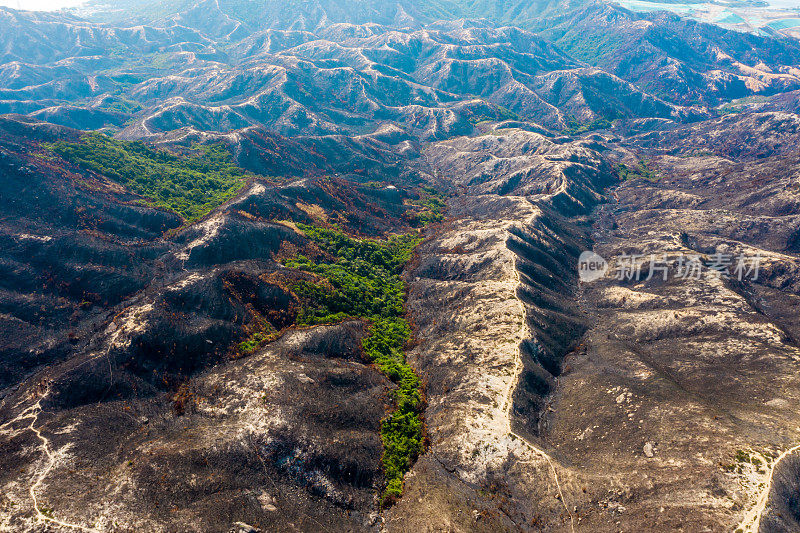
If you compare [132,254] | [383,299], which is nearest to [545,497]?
[383,299]

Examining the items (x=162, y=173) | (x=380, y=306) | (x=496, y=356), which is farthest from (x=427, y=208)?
(x=162, y=173)

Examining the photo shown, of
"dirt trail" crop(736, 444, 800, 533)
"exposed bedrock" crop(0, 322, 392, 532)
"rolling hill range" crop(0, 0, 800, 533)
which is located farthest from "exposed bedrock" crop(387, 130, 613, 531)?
"dirt trail" crop(736, 444, 800, 533)

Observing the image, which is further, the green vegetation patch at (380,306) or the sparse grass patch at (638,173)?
the sparse grass patch at (638,173)

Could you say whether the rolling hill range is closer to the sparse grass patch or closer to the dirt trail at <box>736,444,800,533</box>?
the dirt trail at <box>736,444,800,533</box>

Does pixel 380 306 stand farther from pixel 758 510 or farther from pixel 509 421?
pixel 758 510

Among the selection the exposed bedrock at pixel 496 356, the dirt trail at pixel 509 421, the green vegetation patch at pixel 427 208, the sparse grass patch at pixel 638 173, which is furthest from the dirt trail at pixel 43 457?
the sparse grass patch at pixel 638 173

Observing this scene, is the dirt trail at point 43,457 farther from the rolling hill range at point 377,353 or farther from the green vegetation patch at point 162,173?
the green vegetation patch at point 162,173
